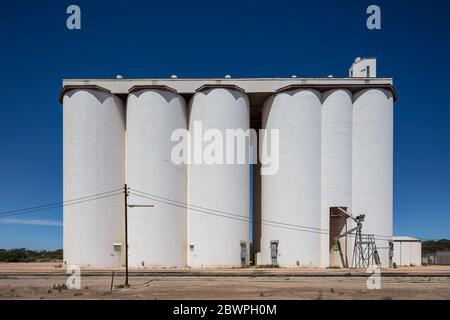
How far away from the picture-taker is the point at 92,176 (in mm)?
38406

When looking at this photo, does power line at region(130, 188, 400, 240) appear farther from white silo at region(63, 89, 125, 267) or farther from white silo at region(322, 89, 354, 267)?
white silo at region(63, 89, 125, 267)

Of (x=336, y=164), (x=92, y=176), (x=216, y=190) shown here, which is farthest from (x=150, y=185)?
(x=336, y=164)

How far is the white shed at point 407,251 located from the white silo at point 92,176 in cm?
3520

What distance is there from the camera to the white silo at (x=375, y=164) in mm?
39094

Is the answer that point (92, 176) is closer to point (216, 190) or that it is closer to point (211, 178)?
point (211, 178)

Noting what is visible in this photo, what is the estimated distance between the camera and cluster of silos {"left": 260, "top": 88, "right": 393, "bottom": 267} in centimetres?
3856

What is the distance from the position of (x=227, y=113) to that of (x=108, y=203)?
51.0 feet

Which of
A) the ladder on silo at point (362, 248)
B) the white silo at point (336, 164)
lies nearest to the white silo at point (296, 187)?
the white silo at point (336, 164)

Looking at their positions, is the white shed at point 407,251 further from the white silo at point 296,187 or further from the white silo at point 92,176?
the white silo at point 92,176

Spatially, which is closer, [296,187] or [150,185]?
[150,185]

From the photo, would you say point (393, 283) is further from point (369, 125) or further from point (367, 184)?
point (369, 125)

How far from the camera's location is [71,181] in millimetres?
38656

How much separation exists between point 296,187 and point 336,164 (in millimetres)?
5051
